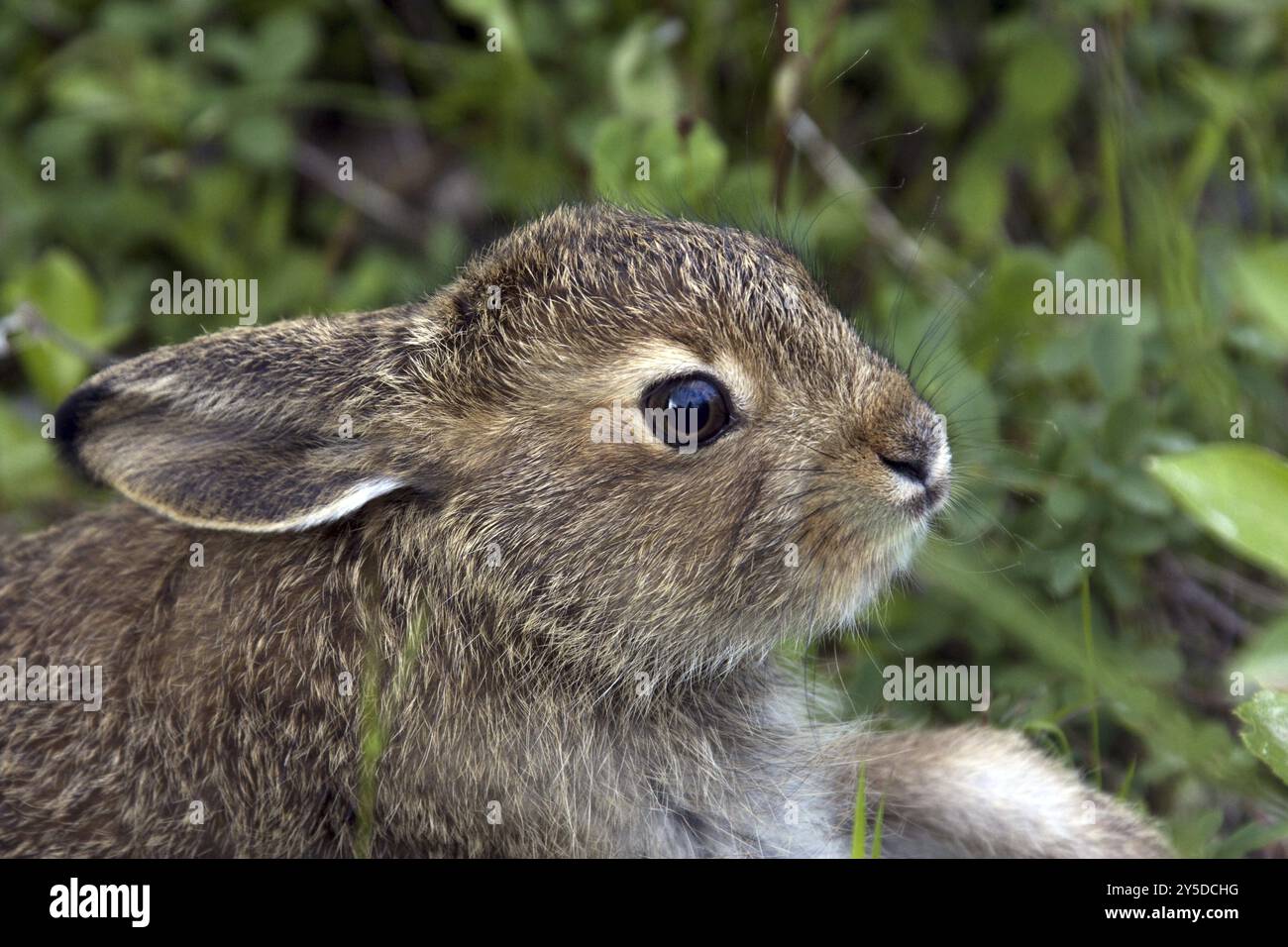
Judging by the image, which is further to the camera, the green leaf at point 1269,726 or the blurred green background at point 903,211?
the blurred green background at point 903,211

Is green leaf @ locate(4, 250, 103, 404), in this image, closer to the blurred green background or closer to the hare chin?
the blurred green background

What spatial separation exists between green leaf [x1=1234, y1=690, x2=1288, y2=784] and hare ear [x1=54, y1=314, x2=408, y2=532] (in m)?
2.27

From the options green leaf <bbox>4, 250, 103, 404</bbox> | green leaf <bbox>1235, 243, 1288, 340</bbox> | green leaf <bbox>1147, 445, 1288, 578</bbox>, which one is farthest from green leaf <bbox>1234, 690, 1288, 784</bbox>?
green leaf <bbox>4, 250, 103, 404</bbox>

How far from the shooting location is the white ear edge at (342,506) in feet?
13.2

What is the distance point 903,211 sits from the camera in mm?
7219

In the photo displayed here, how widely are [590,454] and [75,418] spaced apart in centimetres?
138

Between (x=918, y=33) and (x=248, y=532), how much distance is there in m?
4.43

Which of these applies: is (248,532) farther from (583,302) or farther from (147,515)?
(583,302)

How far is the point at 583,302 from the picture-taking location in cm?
425

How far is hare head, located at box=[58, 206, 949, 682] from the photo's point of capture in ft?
13.4

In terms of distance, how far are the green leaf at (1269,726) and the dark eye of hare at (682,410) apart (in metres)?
1.56

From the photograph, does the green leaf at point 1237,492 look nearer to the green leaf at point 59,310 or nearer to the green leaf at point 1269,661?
the green leaf at point 1269,661

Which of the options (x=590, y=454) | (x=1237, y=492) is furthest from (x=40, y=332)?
(x=1237, y=492)

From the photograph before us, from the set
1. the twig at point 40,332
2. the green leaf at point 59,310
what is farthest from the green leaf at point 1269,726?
the green leaf at point 59,310
